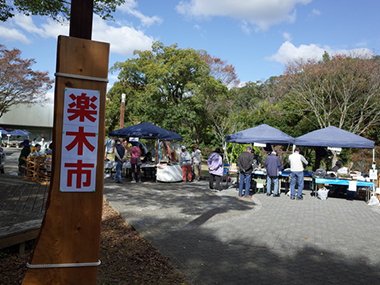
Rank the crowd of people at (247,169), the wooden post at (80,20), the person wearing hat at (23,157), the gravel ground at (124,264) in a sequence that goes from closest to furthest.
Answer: the wooden post at (80,20), the gravel ground at (124,264), the crowd of people at (247,169), the person wearing hat at (23,157)

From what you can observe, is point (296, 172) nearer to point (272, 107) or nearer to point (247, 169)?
point (247, 169)

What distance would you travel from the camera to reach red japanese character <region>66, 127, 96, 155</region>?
9.96 feet

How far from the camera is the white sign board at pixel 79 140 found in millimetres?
3023

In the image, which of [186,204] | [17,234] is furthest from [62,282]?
[186,204]

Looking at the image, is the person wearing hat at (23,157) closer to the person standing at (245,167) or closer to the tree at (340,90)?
the person standing at (245,167)

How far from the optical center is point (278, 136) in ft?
46.7

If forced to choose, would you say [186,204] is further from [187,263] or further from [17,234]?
[17,234]

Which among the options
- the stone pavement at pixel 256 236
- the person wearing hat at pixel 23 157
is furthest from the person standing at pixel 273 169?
the person wearing hat at pixel 23 157

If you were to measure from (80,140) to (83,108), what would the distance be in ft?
0.85

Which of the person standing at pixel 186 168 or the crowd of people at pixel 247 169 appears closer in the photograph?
the crowd of people at pixel 247 169

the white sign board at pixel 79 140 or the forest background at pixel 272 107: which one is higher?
the forest background at pixel 272 107

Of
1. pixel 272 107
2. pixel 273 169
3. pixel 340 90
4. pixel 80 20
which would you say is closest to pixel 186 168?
pixel 273 169

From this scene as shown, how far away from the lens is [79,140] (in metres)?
3.06

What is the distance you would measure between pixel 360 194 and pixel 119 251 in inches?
436
